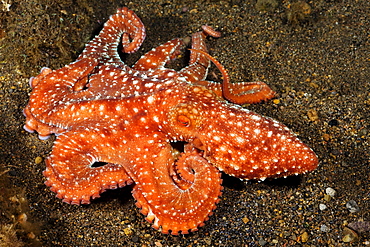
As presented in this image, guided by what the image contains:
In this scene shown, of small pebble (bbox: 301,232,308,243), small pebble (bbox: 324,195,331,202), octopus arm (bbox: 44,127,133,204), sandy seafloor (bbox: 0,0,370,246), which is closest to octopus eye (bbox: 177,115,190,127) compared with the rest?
octopus arm (bbox: 44,127,133,204)

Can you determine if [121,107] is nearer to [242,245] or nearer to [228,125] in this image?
[228,125]

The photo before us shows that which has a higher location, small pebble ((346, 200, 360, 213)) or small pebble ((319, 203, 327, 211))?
small pebble ((346, 200, 360, 213))

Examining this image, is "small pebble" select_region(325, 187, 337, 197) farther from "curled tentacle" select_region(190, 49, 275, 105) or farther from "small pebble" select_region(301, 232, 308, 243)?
"curled tentacle" select_region(190, 49, 275, 105)

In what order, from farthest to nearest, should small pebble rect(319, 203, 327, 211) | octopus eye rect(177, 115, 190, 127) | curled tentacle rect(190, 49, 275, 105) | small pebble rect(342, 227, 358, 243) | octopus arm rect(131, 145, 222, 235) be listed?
curled tentacle rect(190, 49, 275, 105)
small pebble rect(319, 203, 327, 211)
small pebble rect(342, 227, 358, 243)
octopus eye rect(177, 115, 190, 127)
octopus arm rect(131, 145, 222, 235)

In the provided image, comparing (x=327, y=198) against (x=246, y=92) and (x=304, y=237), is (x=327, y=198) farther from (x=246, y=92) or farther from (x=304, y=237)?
(x=246, y=92)

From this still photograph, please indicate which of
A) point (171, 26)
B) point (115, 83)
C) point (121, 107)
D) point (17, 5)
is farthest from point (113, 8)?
point (121, 107)

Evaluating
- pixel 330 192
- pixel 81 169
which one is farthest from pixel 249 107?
pixel 81 169
